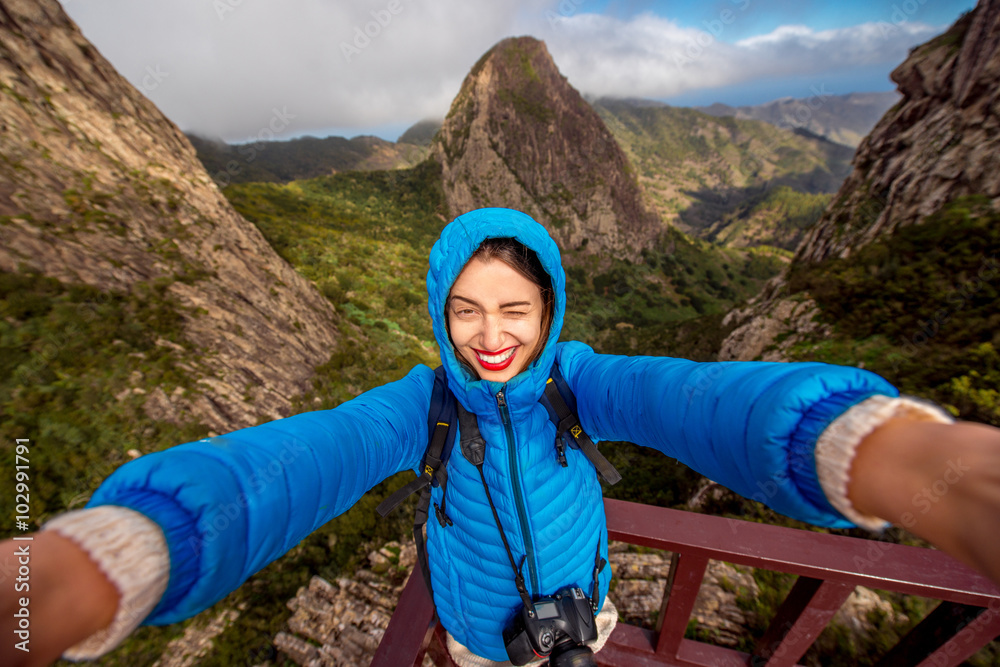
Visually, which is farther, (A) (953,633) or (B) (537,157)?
(B) (537,157)

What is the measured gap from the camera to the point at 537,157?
4453 cm

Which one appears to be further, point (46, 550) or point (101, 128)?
point (101, 128)

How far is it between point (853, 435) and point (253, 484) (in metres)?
1.95

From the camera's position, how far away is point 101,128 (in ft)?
30.4

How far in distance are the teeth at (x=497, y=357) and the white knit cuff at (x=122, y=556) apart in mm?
1399

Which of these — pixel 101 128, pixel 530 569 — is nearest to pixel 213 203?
pixel 101 128

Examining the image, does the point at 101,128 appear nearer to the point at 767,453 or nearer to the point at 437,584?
the point at 437,584

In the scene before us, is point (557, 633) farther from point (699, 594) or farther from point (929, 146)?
point (929, 146)

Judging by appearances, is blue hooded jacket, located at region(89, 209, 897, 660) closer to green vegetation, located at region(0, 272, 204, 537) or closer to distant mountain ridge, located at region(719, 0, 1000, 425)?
distant mountain ridge, located at region(719, 0, 1000, 425)

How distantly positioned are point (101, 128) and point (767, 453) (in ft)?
51.0

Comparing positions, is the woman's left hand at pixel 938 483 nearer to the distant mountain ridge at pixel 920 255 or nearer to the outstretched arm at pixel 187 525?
the outstretched arm at pixel 187 525

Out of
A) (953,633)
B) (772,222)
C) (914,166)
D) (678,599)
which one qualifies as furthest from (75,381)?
(772,222)

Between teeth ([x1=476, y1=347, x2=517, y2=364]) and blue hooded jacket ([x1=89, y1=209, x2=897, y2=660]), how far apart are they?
0.51ft

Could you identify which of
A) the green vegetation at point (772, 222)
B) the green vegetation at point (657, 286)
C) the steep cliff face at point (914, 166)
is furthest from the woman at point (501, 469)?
the green vegetation at point (772, 222)
